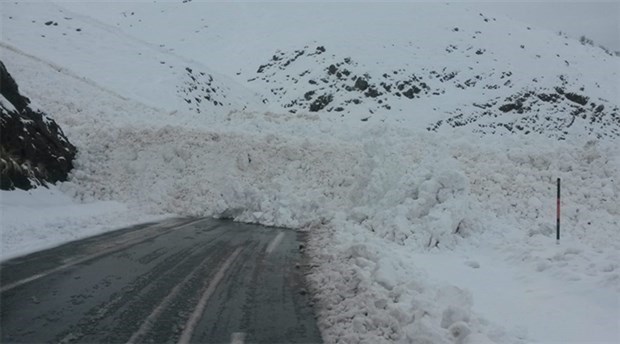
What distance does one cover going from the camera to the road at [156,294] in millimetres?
5383

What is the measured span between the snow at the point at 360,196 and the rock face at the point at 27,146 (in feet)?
1.67

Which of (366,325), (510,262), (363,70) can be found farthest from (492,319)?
(363,70)

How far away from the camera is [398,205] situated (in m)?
11.2

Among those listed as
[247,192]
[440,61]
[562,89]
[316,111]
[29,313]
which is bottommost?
[29,313]

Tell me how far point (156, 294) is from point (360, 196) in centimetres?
813

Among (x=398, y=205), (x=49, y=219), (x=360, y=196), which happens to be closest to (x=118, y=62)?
(x=49, y=219)

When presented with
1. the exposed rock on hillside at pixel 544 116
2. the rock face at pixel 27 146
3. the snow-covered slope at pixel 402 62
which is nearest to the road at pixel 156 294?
the rock face at pixel 27 146

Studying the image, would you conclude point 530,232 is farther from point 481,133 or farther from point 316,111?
point 316,111

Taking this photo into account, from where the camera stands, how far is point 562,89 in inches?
1730

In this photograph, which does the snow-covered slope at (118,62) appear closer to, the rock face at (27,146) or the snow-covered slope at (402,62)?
the snow-covered slope at (402,62)

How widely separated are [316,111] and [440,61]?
1490 cm

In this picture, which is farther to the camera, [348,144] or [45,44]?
[45,44]

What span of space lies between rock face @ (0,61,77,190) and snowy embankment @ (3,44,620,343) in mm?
763

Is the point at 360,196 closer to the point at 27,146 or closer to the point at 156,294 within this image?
the point at 156,294
